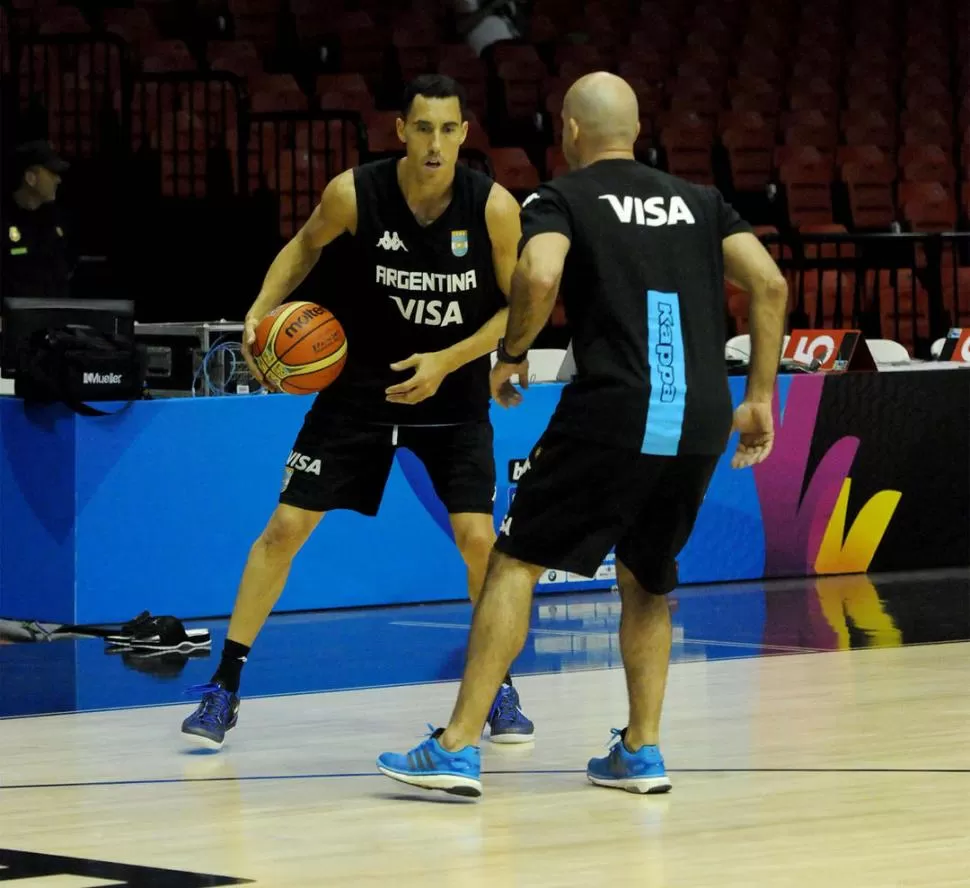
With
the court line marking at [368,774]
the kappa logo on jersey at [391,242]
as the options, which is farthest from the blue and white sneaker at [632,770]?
the kappa logo on jersey at [391,242]

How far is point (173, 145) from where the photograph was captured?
15.4 metres

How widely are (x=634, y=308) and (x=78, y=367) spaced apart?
4.08 meters

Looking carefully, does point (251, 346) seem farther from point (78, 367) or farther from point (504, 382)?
point (78, 367)

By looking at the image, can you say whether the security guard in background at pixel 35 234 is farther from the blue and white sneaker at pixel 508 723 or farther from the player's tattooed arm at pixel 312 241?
the blue and white sneaker at pixel 508 723

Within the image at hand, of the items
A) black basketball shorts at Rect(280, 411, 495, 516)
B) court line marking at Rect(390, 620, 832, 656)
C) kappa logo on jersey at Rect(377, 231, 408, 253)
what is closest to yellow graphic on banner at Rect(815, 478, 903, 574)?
court line marking at Rect(390, 620, 832, 656)

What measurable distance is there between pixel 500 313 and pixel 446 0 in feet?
44.9

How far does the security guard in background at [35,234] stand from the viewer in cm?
1295

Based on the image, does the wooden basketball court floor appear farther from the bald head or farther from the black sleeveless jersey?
the bald head

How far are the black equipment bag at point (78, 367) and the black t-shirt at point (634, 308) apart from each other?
391 centimetres

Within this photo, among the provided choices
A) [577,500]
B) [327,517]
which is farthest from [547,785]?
[327,517]

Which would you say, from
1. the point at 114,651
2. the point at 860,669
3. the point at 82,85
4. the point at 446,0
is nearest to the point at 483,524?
the point at 860,669

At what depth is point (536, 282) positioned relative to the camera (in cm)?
558

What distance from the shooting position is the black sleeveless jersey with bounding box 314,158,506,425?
6.78m

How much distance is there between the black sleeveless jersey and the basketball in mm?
74
